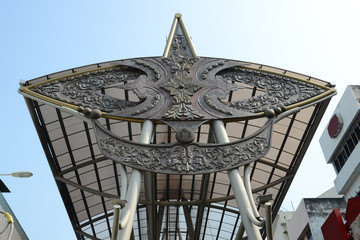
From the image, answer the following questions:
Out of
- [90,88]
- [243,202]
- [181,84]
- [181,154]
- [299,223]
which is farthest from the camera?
[299,223]

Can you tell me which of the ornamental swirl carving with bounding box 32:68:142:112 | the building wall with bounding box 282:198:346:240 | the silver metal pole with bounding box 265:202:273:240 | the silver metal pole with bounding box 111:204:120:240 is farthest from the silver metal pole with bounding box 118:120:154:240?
the building wall with bounding box 282:198:346:240

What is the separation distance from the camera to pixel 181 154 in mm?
12648

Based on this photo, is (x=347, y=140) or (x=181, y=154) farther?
(x=347, y=140)

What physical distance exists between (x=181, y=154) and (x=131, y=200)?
2178 mm

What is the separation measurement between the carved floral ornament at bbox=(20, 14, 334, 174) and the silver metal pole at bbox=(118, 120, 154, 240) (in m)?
0.43

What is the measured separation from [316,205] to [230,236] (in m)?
6.60

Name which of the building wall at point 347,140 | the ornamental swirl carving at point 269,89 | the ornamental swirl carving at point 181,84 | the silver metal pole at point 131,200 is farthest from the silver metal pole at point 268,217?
the building wall at point 347,140

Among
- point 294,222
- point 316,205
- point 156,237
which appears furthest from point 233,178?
point 294,222

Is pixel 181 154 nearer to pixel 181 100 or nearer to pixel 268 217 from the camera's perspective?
pixel 181 100

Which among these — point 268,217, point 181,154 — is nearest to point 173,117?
point 181,154

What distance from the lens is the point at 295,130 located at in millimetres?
19656

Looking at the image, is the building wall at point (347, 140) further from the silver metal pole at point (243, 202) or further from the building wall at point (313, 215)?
the silver metal pole at point (243, 202)

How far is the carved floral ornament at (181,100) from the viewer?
12.7 m

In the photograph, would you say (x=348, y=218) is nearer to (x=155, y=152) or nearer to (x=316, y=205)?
(x=316, y=205)
